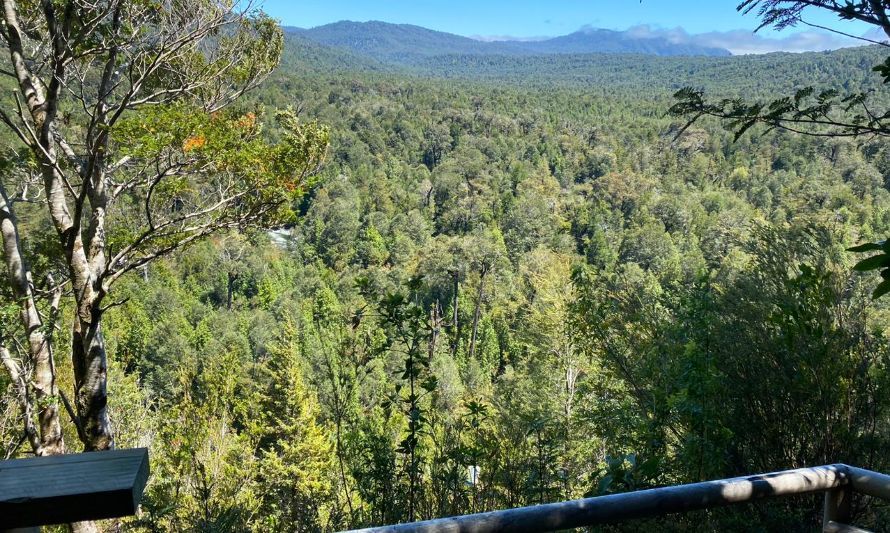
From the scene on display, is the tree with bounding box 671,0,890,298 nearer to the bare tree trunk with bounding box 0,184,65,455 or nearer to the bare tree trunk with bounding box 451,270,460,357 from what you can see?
the bare tree trunk with bounding box 0,184,65,455

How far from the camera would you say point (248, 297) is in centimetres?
4412

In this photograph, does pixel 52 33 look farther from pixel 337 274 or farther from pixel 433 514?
pixel 337 274

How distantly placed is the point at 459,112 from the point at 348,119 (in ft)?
55.3

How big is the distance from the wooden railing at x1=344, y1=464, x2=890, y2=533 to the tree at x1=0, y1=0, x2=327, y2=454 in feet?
10.9

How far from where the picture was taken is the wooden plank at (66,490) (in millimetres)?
705

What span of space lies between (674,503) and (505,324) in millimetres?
32813

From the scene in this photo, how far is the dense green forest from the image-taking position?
2865 millimetres

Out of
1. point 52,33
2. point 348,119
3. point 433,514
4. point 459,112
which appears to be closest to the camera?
point 433,514

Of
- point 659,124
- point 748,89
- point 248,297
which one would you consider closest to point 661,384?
point 248,297

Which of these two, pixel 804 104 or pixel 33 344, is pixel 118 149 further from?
pixel 804 104

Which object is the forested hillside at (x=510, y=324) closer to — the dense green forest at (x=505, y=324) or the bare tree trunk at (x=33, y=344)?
the dense green forest at (x=505, y=324)

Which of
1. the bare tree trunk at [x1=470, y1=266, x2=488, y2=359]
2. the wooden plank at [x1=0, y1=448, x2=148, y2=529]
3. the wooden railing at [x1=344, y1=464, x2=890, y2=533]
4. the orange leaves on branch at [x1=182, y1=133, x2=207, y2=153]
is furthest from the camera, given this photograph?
the bare tree trunk at [x1=470, y1=266, x2=488, y2=359]

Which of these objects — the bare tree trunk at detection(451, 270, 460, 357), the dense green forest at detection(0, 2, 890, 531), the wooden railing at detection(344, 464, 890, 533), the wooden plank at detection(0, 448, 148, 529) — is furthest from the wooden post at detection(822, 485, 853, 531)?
the bare tree trunk at detection(451, 270, 460, 357)

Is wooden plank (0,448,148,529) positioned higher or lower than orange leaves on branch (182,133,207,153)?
lower
